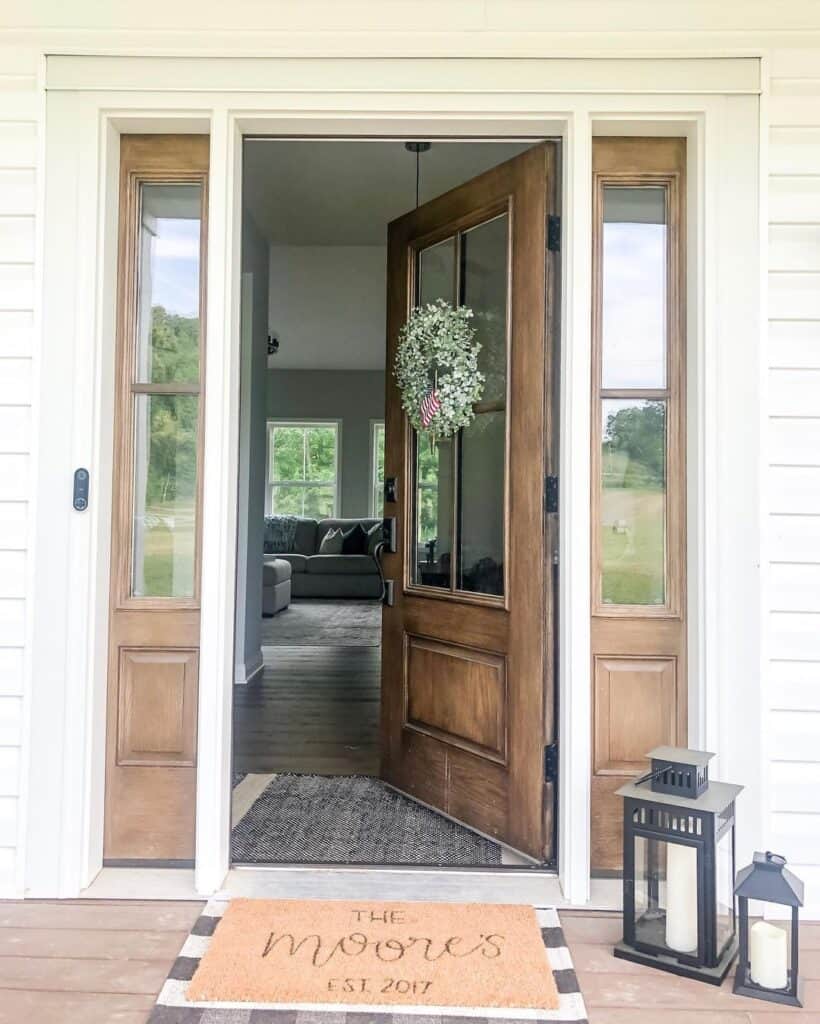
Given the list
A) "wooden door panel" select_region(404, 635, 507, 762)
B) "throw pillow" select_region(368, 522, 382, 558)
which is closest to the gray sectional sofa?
"throw pillow" select_region(368, 522, 382, 558)

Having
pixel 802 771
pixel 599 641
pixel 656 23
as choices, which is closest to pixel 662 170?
pixel 656 23

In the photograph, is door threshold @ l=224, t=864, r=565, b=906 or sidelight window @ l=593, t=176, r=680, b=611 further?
sidelight window @ l=593, t=176, r=680, b=611

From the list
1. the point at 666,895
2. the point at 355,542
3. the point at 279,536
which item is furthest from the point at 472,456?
the point at 279,536

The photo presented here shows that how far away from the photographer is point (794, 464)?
2166 millimetres

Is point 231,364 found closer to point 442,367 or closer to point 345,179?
point 442,367

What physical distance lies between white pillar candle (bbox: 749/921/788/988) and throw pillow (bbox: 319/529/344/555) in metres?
8.03

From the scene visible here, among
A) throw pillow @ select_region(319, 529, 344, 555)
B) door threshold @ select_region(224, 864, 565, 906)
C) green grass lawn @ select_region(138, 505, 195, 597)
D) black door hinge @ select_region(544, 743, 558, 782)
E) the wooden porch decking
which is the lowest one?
the wooden porch decking

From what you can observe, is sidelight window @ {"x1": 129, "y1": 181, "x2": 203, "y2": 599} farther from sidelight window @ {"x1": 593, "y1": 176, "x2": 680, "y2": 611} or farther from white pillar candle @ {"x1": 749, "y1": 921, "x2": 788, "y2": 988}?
white pillar candle @ {"x1": 749, "y1": 921, "x2": 788, "y2": 988}

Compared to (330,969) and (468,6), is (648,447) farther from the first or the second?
(330,969)

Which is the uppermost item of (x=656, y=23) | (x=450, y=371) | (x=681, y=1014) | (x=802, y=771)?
(x=656, y=23)

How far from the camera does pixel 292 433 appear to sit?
35.4 feet

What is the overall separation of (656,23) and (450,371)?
Answer: 1181 mm

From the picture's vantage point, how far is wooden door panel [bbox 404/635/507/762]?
2461 millimetres

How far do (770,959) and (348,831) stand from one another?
1387 millimetres
